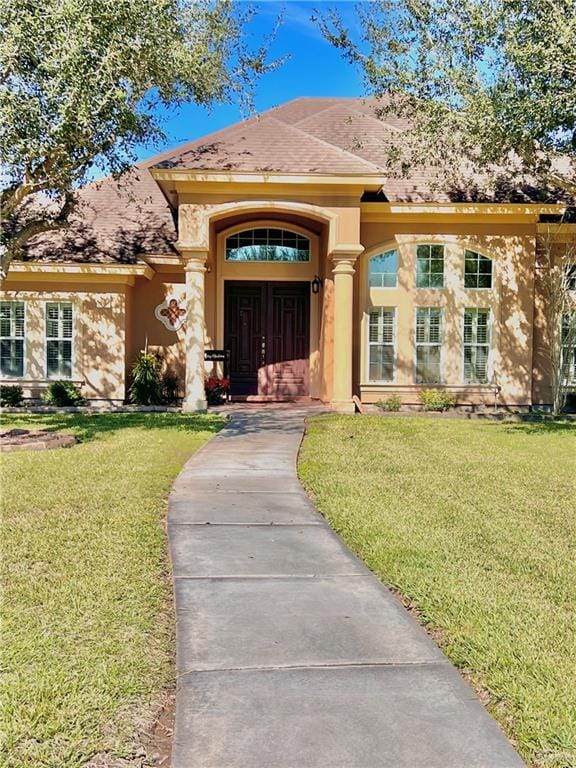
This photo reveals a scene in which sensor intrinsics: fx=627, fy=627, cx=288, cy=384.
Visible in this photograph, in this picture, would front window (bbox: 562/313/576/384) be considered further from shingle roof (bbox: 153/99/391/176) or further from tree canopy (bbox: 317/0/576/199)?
shingle roof (bbox: 153/99/391/176)

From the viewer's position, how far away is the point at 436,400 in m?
13.7

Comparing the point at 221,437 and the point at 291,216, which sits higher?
the point at 291,216

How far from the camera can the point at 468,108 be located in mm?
10602

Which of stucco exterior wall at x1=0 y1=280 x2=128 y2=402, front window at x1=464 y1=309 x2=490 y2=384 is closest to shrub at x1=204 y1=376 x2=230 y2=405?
stucco exterior wall at x1=0 y1=280 x2=128 y2=402

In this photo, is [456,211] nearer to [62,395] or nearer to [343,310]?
[343,310]

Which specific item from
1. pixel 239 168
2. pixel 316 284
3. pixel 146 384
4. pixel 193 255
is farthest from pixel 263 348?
pixel 239 168

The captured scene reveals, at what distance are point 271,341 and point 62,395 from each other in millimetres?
4908

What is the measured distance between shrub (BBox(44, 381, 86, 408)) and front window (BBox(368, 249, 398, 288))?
6972 millimetres

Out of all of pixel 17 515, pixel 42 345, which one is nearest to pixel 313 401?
pixel 42 345

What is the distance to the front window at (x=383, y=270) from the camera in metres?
14.1

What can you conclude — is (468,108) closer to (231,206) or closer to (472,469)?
(231,206)

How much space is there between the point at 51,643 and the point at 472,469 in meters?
5.68

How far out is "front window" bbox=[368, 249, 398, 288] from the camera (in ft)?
46.2

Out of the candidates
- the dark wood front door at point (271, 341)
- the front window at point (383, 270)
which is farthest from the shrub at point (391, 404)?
the front window at point (383, 270)
